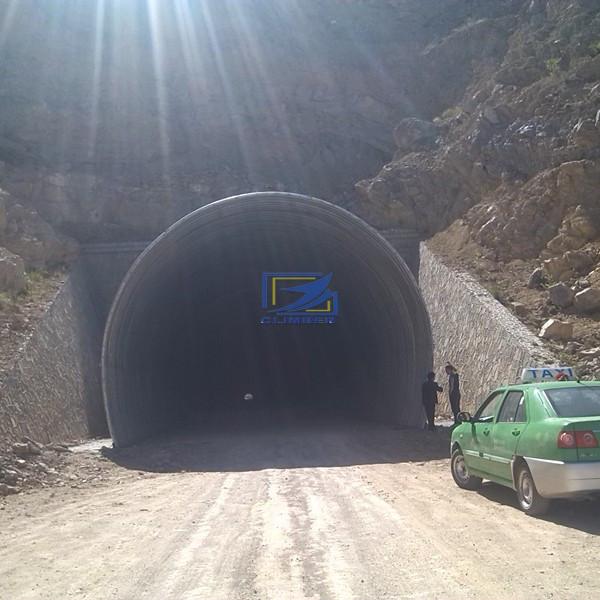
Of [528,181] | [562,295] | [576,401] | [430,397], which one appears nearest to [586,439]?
[576,401]

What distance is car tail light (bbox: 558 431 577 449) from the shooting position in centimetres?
691

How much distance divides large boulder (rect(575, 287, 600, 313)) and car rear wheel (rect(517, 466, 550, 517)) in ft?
33.0

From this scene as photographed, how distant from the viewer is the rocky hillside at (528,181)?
59.6ft

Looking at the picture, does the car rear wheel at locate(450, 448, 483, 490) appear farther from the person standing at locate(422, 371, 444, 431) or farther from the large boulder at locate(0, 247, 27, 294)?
the large boulder at locate(0, 247, 27, 294)

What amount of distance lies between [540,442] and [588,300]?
10491 mm

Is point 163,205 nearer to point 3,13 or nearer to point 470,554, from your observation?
point 3,13

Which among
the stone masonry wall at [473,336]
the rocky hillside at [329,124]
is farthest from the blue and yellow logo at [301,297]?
the rocky hillside at [329,124]

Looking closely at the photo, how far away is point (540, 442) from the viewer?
23.9 feet

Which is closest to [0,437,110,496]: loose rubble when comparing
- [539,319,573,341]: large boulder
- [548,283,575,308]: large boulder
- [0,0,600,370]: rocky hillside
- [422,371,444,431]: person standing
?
[422,371,444,431]: person standing

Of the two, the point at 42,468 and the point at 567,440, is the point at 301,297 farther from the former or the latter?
the point at 567,440

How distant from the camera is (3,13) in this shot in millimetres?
38844

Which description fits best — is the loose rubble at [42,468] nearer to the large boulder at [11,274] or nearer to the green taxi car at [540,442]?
the green taxi car at [540,442]

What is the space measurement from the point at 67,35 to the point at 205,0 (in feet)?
27.9

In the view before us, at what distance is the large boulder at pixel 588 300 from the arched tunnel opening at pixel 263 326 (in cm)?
345
